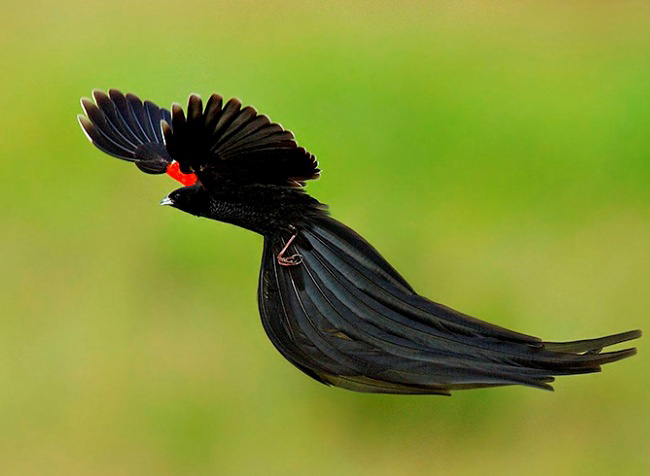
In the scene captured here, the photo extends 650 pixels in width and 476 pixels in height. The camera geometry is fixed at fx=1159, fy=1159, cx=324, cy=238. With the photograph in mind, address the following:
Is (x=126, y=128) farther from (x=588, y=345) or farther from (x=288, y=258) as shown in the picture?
(x=588, y=345)

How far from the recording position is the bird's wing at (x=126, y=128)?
82 centimetres

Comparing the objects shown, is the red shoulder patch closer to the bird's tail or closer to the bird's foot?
the bird's foot

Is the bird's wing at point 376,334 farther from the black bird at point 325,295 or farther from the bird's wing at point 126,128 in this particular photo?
the bird's wing at point 126,128

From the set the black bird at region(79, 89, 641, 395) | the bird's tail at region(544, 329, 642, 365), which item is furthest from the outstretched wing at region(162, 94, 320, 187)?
the bird's tail at region(544, 329, 642, 365)

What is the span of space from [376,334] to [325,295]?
0.16ft

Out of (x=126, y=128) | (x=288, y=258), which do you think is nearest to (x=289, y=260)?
(x=288, y=258)

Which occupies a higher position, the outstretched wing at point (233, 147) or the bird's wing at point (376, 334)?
the outstretched wing at point (233, 147)

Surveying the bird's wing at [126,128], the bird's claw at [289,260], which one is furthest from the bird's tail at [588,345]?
the bird's wing at [126,128]

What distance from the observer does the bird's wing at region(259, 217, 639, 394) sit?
2.10 feet

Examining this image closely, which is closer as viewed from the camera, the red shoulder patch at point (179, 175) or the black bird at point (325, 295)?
the black bird at point (325, 295)

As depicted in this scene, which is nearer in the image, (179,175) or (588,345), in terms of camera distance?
(588,345)

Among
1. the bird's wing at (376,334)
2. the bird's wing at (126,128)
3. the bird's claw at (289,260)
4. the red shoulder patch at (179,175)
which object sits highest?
the bird's wing at (126,128)

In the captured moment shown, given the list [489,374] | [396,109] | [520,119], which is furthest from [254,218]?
[520,119]

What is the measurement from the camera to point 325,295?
720mm
